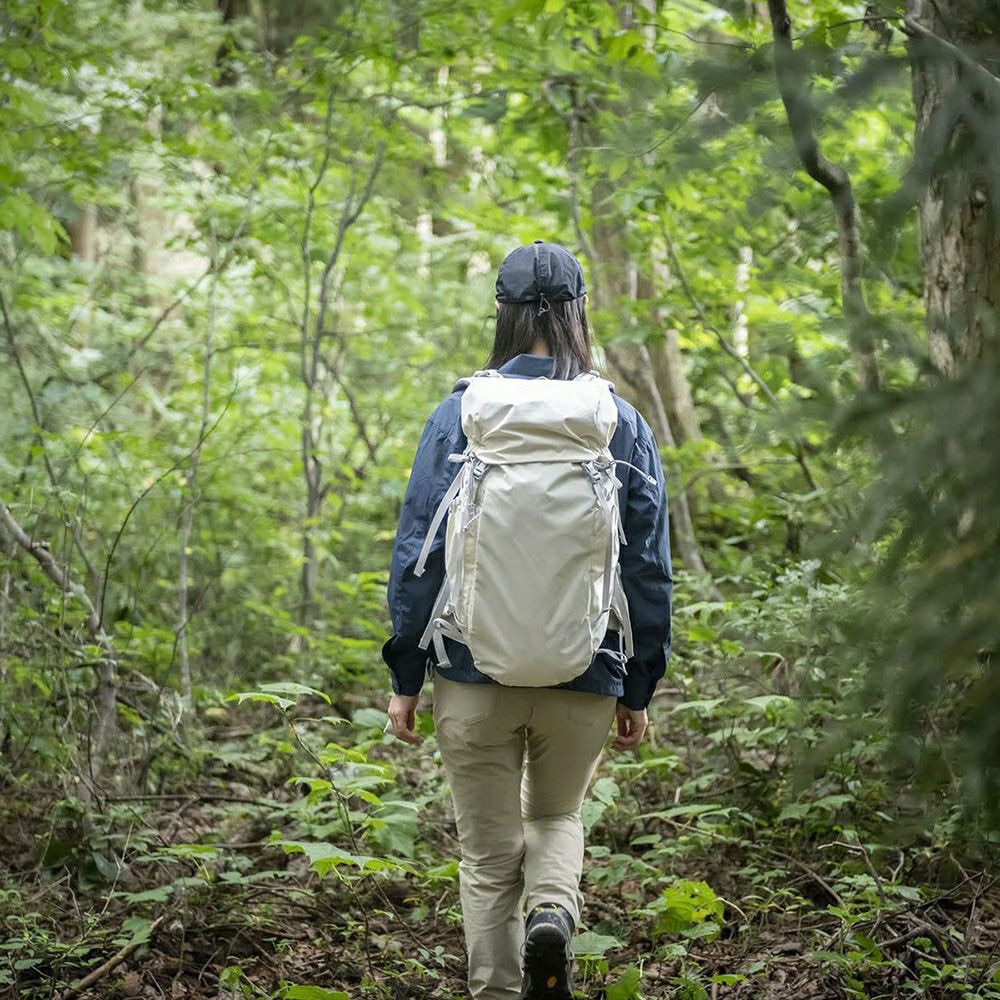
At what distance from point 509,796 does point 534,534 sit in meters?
0.73

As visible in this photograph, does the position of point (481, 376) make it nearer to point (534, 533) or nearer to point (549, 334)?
point (549, 334)

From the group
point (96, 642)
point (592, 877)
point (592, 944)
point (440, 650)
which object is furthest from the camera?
point (96, 642)

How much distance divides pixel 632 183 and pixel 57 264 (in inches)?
216

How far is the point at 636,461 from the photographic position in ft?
9.53

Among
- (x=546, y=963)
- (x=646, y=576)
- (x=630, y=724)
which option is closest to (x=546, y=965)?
(x=546, y=963)

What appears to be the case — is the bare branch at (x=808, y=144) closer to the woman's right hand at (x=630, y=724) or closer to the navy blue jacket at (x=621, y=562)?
the navy blue jacket at (x=621, y=562)

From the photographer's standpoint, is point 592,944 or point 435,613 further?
point 592,944

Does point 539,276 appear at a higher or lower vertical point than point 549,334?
higher

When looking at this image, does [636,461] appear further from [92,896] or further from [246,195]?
[246,195]

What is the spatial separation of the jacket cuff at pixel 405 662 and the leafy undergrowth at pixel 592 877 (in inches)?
18.2

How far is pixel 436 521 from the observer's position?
9.05 feet

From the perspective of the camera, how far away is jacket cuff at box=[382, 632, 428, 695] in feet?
9.23

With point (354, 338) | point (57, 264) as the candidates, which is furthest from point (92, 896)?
point (57, 264)

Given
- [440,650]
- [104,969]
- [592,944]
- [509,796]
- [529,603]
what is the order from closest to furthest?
[529,603]
[440,650]
[509,796]
[104,969]
[592,944]
